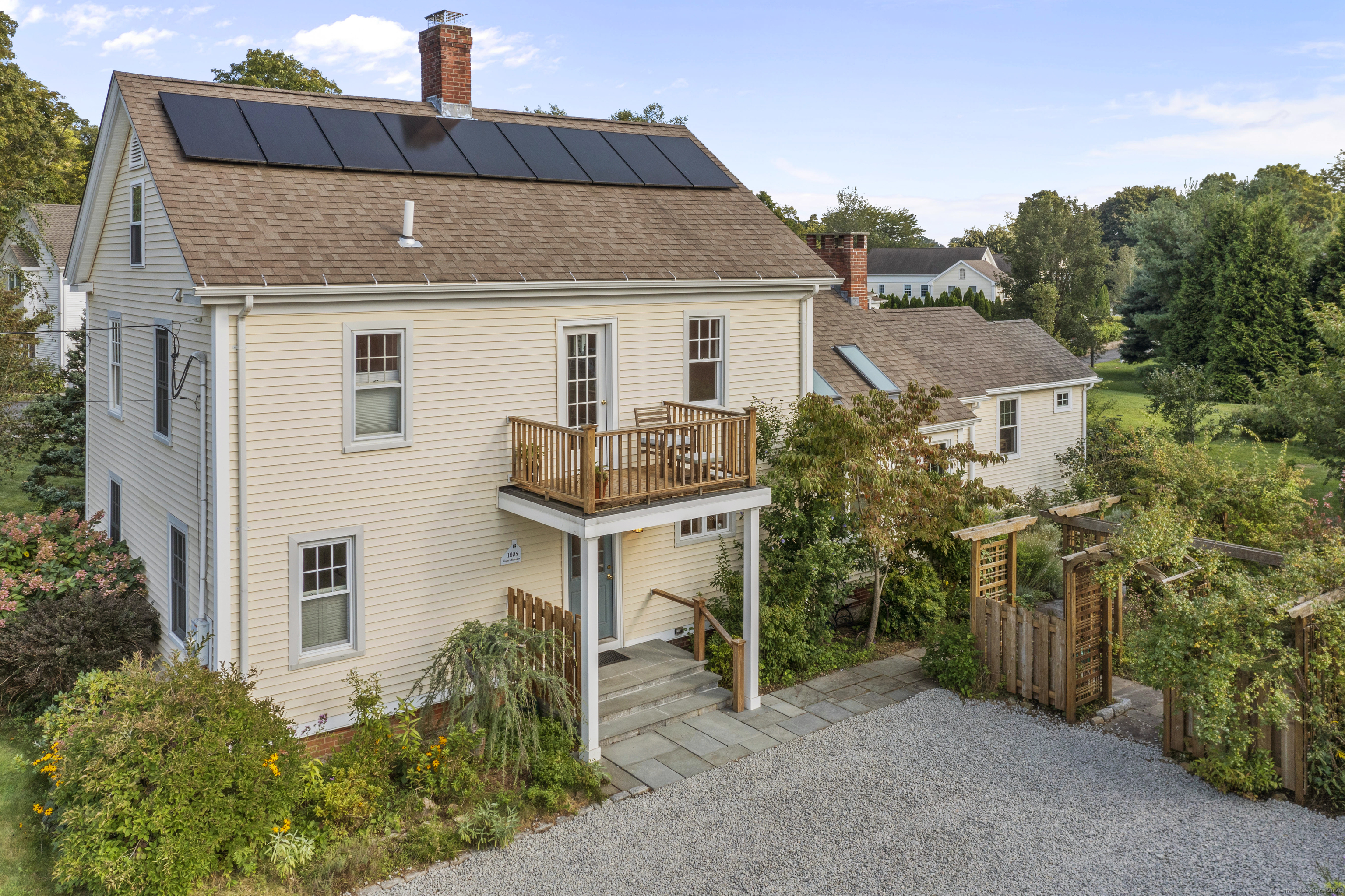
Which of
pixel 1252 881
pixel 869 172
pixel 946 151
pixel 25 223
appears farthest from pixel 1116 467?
pixel 869 172

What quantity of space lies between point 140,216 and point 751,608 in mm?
10104

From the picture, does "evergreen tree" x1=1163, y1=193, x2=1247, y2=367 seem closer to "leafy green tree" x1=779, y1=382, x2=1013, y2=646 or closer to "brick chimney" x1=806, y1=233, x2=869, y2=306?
"brick chimney" x1=806, y1=233, x2=869, y2=306

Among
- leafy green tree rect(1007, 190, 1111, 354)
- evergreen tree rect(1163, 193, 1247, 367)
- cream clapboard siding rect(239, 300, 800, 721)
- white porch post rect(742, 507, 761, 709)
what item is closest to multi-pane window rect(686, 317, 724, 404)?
cream clapboard siding rect(239, 300, 800, 721)

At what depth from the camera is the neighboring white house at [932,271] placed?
263 feet

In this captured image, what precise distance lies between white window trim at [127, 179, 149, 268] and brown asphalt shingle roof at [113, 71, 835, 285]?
1.10 m

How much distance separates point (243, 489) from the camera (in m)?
10.8

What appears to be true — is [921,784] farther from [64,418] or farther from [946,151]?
[946,151]

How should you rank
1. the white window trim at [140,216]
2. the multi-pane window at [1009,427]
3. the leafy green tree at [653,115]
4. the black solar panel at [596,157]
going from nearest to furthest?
the white window trim at [140,216], the black solar panel at [596,157], the multi-pane window at [1009,427], the leafy green tree at [653,115]

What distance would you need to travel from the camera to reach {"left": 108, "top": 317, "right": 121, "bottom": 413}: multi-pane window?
1495 centimetres

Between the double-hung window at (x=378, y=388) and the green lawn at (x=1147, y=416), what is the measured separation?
1372cm

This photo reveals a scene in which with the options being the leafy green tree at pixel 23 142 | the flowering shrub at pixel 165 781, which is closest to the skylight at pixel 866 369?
the flowering shrub at pixel 165 781

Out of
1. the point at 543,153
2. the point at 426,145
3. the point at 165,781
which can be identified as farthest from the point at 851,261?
the point at 165,781

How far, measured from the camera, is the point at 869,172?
252 feet

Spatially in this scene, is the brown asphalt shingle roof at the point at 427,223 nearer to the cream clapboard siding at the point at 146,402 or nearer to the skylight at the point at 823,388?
the cream clapboard siding at the point at 146,402
